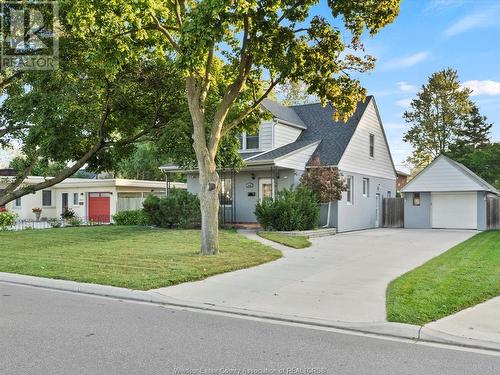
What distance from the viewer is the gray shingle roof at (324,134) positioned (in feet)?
69.6

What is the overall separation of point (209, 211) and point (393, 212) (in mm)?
17490

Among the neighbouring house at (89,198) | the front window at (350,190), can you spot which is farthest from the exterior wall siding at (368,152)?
the neighbouring house at (89,198)

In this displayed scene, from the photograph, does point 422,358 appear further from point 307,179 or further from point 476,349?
point 307,179

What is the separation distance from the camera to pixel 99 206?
33.1m

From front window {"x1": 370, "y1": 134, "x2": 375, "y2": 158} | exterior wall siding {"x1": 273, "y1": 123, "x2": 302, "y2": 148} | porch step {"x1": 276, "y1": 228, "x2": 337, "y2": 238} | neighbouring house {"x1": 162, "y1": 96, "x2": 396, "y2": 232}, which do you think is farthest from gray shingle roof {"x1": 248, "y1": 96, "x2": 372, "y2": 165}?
porch step {"x1": 276, "y1": 228, "x2": 337, "y2": 238}

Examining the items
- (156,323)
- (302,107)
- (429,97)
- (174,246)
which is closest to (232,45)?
(174,246)

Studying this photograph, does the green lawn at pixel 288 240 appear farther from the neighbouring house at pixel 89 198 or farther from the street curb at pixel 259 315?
the neighbouring house at pixel 89 198

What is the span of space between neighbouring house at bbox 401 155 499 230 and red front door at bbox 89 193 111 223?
20029mm

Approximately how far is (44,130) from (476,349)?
1374cm

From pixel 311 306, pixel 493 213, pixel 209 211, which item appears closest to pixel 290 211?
pixel 209 211

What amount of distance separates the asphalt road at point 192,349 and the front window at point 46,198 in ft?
104

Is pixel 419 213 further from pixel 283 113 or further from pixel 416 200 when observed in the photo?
pixel 283 113

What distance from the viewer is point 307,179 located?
66.1 ft

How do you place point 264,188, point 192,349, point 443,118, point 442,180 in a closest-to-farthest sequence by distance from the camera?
point 192,349
point 264,188
point 442,180
point 443,118
